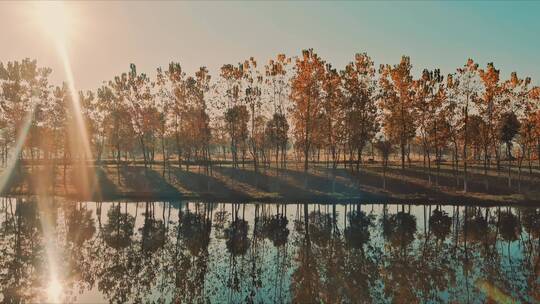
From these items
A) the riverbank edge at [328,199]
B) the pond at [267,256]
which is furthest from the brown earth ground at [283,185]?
the pond at [267,256]

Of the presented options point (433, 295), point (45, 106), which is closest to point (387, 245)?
point (433, 295)

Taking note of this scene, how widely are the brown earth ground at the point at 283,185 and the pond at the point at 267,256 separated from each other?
39.1 ft

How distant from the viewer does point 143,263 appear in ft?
106

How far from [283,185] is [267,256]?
46284 mm

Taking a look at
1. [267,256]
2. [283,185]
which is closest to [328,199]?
[283,185]

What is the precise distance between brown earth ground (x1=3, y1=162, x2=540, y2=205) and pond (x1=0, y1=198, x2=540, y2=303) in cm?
1191

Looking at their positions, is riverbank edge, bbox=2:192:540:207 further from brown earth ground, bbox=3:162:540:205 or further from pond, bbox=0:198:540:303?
pond, bbox=0:198:540:303

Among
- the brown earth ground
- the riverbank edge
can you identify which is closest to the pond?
the riverbank edge

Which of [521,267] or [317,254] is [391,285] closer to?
[317,254]

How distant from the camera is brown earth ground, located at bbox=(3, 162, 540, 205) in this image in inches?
2781

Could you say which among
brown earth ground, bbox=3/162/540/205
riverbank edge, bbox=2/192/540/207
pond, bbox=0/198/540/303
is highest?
brown earth ground, bbox=3/162/540/205

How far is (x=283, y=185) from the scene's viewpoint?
8112cm

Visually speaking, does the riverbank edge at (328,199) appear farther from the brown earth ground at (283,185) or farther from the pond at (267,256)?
the pond at (267,256)

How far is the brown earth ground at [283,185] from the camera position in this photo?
70625 millimetres
